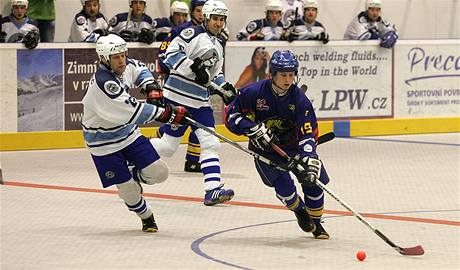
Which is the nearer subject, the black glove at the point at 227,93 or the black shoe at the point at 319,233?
the black shoe at the point at 319,233

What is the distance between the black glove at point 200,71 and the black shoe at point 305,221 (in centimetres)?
196

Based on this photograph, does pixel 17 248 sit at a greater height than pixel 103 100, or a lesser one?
lesser

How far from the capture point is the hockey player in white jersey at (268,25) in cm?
1248

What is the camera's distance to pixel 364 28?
13.0m

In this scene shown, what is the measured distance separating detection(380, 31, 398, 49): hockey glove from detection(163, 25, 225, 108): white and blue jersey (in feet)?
13.3

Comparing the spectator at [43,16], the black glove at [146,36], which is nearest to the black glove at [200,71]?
the black glove at [146,36]

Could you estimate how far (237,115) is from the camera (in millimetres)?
6820

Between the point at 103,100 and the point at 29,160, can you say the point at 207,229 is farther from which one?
the point at 29,160

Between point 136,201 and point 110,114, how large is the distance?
0.57m

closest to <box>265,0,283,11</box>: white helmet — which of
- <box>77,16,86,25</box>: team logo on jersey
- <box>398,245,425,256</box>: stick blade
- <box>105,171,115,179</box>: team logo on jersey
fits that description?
<box>77,16,86,25</box>: team logo on jersey

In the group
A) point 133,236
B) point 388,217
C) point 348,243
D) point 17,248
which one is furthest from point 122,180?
point 388,217

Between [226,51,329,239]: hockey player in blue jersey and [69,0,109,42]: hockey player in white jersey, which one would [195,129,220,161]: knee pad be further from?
[69,0,109,42]: hockey player in white jersey

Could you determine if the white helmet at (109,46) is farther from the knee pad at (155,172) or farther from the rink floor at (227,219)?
the rink floor at (227,219)

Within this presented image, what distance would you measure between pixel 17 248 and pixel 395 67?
687 cm
